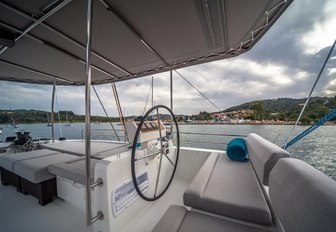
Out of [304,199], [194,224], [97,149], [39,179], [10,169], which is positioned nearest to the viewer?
[304,199]

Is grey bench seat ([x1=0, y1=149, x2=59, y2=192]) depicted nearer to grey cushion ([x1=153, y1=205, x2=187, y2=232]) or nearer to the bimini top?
the bimini top

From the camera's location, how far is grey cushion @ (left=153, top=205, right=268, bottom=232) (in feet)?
2.39

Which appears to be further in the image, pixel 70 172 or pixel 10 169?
pixel 10 169

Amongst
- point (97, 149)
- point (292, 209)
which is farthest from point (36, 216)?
point (292, 209)

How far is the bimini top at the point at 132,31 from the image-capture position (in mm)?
1098

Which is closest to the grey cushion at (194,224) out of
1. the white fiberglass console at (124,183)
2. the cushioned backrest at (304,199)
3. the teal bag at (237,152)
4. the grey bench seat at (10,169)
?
the cushioned backrest at (304,199)

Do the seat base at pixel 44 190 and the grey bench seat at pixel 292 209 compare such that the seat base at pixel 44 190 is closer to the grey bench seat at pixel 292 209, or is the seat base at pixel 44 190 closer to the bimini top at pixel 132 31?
the grey bench seat at pixel 292 209

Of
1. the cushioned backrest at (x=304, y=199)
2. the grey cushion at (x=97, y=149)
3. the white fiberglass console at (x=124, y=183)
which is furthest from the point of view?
the grey cushion at (x=97, y=149)

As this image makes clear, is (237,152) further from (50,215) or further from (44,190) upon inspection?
(44,190)

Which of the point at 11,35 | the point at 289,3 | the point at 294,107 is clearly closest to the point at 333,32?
the point at 289,3

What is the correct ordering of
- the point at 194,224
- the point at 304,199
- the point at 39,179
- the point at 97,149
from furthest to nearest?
the point at 97,149 → the point at 39,179 → the point at 194,224 → the point at 304,199

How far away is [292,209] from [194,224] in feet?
1.59

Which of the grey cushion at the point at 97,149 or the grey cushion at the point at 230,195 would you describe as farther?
the grey cushion at the point at 97,149

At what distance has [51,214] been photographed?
1253 mm
